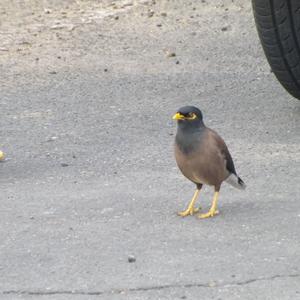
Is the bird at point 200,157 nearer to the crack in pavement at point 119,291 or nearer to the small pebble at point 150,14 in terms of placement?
the crack in pavement at point 119,291

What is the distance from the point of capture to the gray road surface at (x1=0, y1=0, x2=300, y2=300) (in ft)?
16.4

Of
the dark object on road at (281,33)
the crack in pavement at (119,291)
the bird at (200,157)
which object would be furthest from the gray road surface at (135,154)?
the dark object on road at (281,33)

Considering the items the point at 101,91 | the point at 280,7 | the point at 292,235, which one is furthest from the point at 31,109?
the point at 292,235

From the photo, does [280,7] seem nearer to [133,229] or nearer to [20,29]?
[133,229]

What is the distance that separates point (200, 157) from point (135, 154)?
1.08 meters

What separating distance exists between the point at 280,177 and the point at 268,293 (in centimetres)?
168

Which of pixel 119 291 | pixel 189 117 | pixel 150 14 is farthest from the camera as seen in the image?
pixel 150 14

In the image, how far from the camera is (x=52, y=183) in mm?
6367

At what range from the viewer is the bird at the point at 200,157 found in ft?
19.1

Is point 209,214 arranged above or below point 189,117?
below

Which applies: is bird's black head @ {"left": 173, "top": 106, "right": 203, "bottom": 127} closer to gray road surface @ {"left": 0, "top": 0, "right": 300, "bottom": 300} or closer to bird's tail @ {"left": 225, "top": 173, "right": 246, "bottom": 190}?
bird's tail @ {"left": 225, "top": 173, "right": 246, "bottom": 190}

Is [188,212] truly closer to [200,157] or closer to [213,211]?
[213,211]

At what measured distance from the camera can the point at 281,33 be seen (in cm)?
689

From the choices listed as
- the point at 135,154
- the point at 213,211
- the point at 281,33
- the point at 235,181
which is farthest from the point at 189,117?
the point at 281,33
